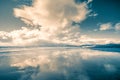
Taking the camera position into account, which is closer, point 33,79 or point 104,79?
point 33,79

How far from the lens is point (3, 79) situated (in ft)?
135

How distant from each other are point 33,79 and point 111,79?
2227 centimetres

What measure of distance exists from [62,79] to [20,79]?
11559 millimetres

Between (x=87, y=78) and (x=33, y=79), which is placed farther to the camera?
(x=87, y=78)

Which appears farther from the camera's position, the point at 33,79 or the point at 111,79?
the point at 111,79

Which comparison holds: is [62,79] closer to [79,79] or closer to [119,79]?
[79,79]

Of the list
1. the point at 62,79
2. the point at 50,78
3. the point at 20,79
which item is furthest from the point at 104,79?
the point at 20,79

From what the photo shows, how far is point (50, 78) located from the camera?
41938 mm

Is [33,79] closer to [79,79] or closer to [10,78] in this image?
[10,78]

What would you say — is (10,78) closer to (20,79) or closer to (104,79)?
(20,79)

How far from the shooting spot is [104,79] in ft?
141

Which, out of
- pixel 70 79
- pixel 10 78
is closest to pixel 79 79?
pixel 70 79

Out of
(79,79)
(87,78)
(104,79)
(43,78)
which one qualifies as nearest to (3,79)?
(43,78)

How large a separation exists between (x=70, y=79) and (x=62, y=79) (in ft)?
7.31
